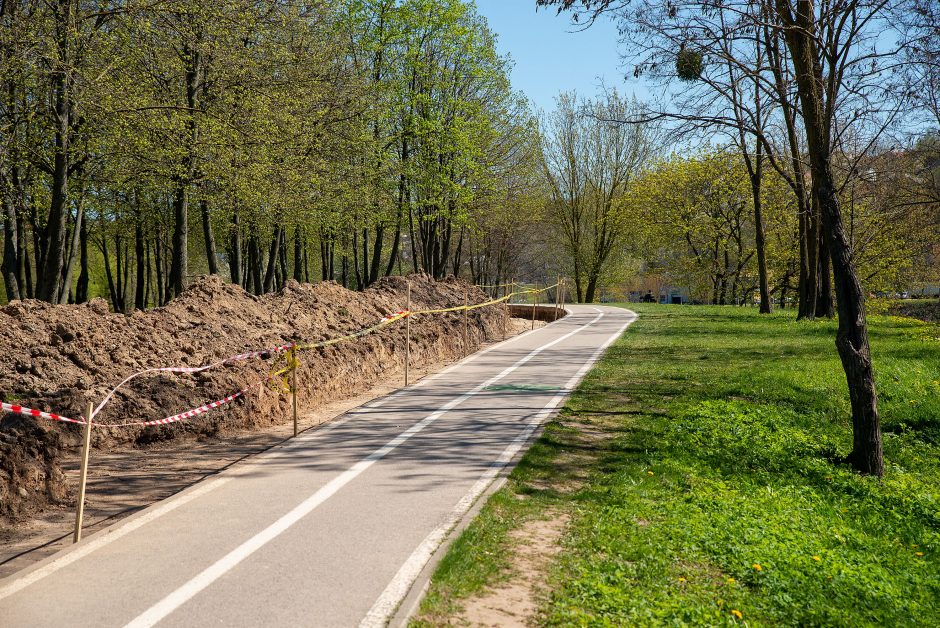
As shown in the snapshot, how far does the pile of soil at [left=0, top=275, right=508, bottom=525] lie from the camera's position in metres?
7.30

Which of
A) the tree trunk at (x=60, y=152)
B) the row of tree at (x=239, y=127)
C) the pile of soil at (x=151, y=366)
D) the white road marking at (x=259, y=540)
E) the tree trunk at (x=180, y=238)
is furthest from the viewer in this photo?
the tree trunk at (x=180, y=238)

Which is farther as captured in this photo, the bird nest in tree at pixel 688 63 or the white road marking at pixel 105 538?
the bird nest in tree at pixel 688 63

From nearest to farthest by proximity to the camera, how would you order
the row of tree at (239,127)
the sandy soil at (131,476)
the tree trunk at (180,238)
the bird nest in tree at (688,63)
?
the sandy soil at (131,476) → the bird nest in tree at (688,63) → the row of tree at (239,127) → the tree trunk at (180,238)

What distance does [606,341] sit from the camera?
22.2 metres

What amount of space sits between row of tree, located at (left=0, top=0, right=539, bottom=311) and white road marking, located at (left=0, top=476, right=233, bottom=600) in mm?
9157

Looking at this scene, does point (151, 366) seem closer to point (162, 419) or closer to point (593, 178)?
point (162, 419)

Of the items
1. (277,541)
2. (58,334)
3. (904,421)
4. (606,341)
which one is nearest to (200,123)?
(58,334)

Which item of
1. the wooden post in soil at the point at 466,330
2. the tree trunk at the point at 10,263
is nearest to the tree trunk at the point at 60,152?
the tree trunk at the point at 10,263

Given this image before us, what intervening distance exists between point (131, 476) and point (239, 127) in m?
13.8

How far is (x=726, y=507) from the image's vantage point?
7320 millimetres

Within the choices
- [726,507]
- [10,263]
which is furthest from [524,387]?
[10,263]

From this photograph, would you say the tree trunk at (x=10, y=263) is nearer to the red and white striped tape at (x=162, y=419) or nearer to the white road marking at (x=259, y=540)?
the red and white striped tape at (x=162, y=419)

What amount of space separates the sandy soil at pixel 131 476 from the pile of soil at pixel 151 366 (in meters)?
0.16

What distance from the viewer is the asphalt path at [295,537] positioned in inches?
194
